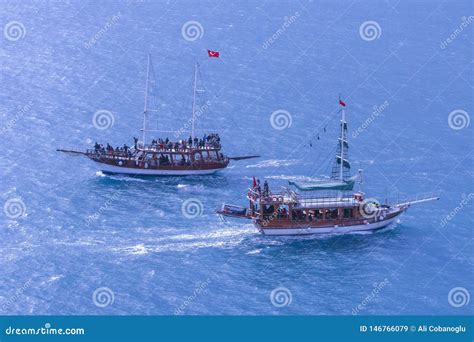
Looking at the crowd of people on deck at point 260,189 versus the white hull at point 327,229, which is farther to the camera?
the crowd of people on deck at point 260,189

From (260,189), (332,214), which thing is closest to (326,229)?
(332,214)

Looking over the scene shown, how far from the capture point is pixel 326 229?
18925 centimetres

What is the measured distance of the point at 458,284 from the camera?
561 feet

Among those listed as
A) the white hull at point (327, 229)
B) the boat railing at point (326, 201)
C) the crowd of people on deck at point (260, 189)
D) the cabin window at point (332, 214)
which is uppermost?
the crowd of people on deck at point (260, 189)

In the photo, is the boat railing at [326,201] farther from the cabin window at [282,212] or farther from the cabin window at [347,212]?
the cabin window at [282,212]

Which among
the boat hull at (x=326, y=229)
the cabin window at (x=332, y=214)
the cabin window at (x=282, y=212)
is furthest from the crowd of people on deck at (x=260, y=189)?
the cabin window at (x=332, y=214)

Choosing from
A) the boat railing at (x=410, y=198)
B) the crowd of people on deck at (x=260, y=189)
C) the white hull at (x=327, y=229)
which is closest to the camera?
the white hull at (x=327, y=229)

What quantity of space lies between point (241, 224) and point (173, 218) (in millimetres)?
10329

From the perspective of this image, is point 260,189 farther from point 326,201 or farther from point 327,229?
point 327,229

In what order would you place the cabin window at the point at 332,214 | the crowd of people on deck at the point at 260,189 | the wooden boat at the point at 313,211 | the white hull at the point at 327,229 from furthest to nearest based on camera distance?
1. the cabin window at the point at 332,214
2. the crowd of people on deck at the point at 260,189
3. the white hull at the point at 327,229
4. the wooden boat at the point at 313,211

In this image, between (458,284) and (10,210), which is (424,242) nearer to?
(458,284)

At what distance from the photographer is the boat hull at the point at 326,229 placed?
7421 inches

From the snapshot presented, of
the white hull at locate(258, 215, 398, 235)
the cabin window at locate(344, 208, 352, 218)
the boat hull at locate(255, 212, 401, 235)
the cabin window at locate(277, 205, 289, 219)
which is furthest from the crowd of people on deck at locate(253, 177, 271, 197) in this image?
the cabin window at locate(344, 208, 352, 218)
